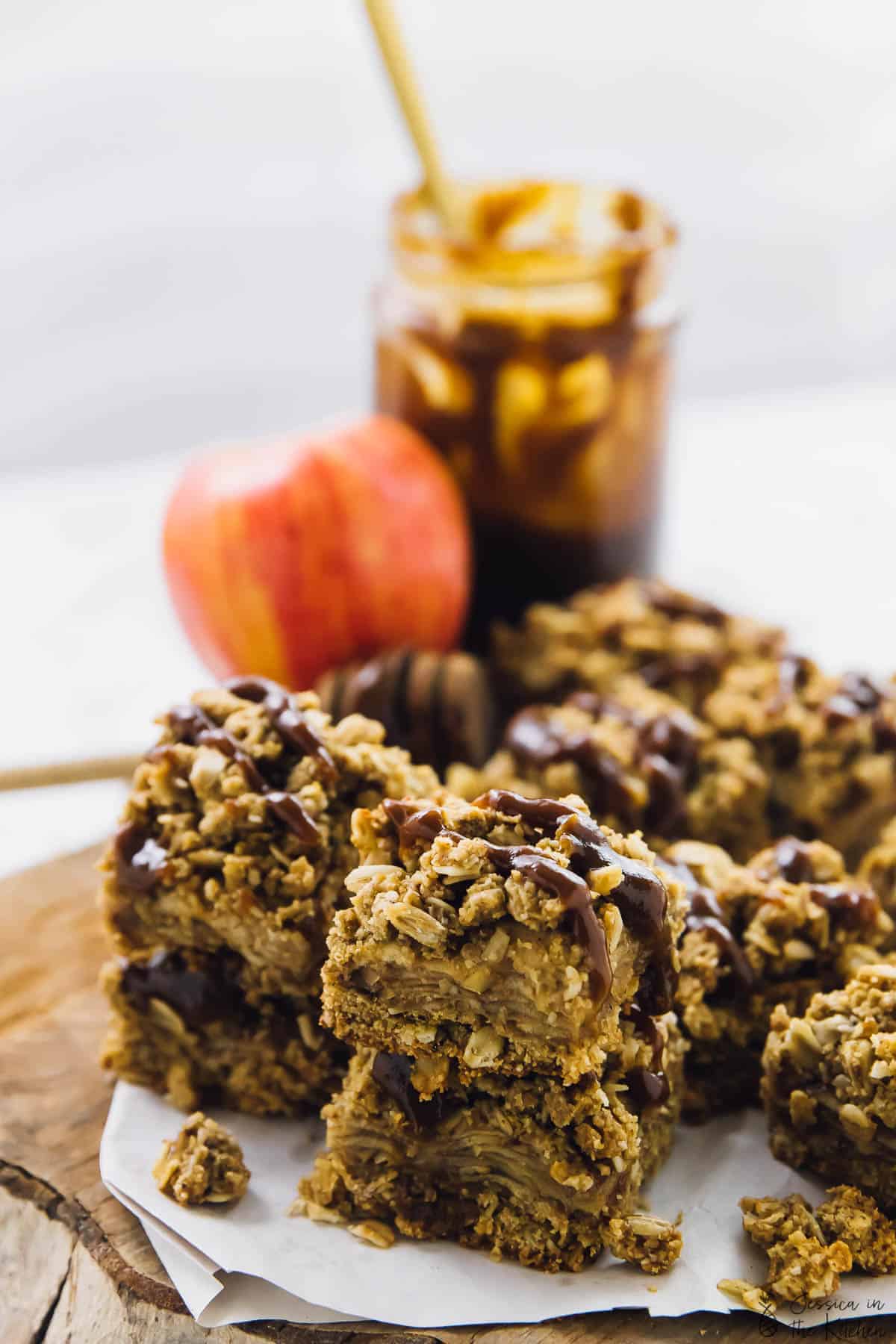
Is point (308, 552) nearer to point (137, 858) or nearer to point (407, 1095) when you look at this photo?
point (137, 858)

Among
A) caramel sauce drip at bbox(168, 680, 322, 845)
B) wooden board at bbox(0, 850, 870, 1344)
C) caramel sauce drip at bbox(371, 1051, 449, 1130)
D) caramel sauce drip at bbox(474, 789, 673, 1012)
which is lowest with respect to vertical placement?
wooden board at bbox(0, 850, 870, 1344)

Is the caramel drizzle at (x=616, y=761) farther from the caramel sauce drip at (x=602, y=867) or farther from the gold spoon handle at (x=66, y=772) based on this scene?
the gold spoon handle at (x=66, y=772)

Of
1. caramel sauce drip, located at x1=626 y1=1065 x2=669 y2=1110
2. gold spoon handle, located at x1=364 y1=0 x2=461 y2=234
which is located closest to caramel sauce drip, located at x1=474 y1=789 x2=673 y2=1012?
caramel sauce drip, located at x1=626 y1=1065 x2=669 y2=1110

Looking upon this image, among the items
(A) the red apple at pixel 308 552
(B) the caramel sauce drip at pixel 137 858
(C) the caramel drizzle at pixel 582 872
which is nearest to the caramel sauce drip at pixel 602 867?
(C) the caramel drizzle at pixel 582 872

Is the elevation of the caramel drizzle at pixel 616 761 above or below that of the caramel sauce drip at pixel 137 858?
below

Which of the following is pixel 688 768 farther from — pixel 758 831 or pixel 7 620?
pixel 7 620

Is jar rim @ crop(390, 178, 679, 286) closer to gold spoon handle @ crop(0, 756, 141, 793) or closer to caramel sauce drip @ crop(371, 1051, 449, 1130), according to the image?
gold spoon handle @ crop(0, 756, 141, 793)

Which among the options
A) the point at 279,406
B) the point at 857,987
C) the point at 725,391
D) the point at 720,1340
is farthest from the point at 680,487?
the point at 720,1340
